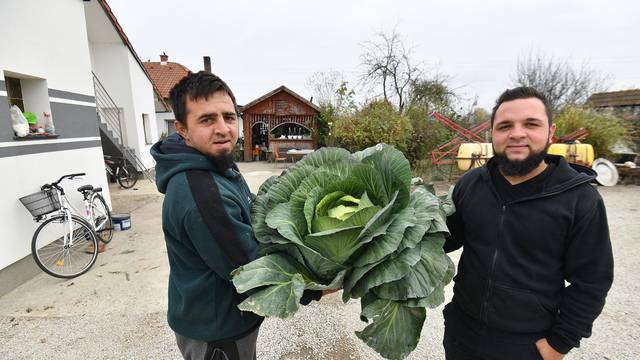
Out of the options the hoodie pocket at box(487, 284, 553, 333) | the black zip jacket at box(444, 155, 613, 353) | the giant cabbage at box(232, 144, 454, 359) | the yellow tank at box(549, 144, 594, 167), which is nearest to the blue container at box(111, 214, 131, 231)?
the giant cabbage at box(232, 144, 454, 359)

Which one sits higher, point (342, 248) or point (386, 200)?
point (386, 200)

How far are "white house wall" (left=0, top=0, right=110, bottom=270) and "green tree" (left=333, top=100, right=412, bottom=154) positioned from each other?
718 centimetres

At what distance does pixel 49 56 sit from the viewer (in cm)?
471

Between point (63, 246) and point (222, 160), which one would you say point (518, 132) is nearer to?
point (222, 160)

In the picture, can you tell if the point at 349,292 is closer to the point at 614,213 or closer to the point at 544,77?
the point at 614,213

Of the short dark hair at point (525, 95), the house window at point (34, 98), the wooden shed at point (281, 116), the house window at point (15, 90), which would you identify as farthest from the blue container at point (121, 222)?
the wooden shed at point (281, 116)

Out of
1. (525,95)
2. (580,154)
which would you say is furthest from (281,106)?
(525,95)

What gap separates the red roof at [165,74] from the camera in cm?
1882

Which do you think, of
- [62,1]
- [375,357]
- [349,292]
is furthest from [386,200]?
[62,1]

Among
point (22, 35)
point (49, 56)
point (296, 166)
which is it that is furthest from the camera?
point (49, 56)

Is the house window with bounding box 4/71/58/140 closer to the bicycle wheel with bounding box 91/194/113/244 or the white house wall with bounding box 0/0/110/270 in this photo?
Result: the white house wall with bounding box 0/0/110/270

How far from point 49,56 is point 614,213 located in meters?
10.8

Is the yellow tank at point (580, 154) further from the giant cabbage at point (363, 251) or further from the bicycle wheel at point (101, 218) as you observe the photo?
the bicycle wheel at point (101, 218)

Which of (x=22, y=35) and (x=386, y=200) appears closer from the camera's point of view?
(x=386, y=200)
